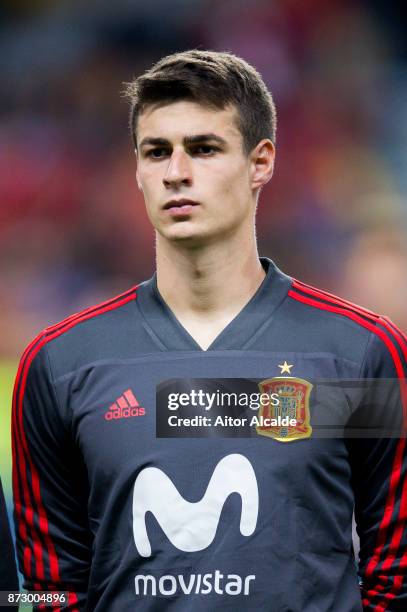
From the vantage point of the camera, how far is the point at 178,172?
7.92 ft

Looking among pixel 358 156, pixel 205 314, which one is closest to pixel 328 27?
pixel 358 156

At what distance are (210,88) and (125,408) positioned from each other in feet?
2.56

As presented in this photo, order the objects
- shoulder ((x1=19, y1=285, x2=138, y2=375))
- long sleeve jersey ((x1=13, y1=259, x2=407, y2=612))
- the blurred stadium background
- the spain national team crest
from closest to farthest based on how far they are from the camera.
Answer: long sleeve jersey ((x1=13, y1=259, x2=407, y2=612)) → the spain national team crest → shoulder ((x1=19, y1=285, x2=138, y2=375)) → the blurred stadium background

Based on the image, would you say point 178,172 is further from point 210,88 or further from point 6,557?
point 6,557

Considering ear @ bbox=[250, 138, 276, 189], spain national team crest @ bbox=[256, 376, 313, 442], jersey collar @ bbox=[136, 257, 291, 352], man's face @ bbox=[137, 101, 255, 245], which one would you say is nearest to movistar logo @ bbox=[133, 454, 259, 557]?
spain national team crest @ bbox=[256, 376, 313, 442]

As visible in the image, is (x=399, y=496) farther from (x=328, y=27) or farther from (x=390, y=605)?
(x=328, y=27)

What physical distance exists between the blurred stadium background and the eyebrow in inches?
128

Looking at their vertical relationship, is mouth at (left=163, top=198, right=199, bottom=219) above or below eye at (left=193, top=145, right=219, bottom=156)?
below

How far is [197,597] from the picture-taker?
90.9 inches

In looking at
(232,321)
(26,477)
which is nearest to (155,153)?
(232,321)

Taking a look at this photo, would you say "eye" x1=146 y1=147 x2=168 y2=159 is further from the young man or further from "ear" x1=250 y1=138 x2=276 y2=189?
"ear" x1=250 y1=138 x2=276 y2=189

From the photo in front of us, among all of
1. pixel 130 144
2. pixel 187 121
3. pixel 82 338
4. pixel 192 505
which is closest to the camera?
pixel 192 505

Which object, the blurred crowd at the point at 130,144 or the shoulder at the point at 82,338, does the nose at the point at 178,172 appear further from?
the blurred crowd at the point at 130,144

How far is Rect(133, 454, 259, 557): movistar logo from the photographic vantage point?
234 cm
